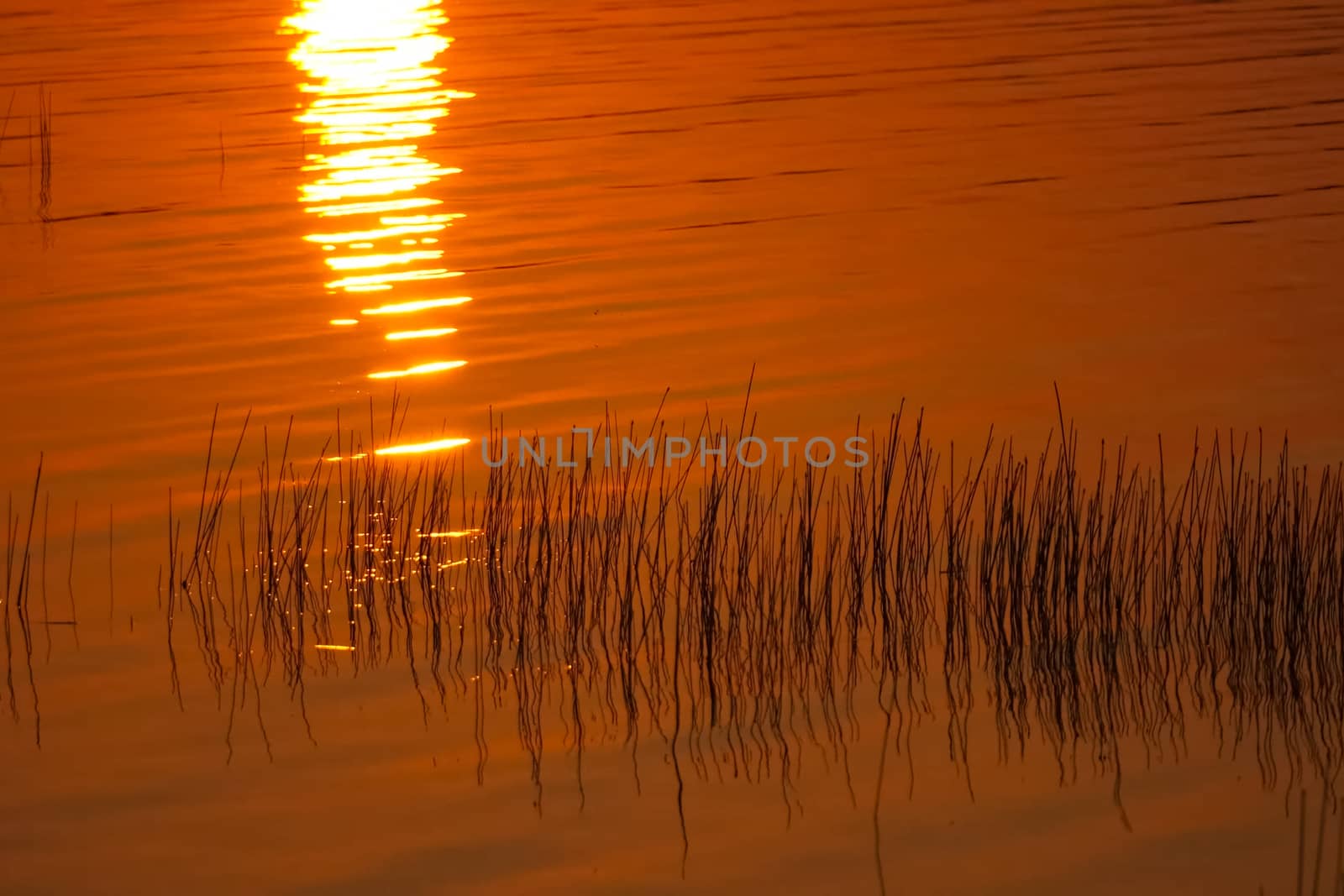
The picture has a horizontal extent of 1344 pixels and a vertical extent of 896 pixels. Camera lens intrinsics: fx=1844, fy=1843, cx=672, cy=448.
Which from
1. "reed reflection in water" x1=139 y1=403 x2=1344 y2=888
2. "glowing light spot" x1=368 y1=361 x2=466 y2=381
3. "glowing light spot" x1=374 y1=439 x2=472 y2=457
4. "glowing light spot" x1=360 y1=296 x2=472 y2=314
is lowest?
"reed reflection in water" x1=139 y1=403 x2=1344 y2=888

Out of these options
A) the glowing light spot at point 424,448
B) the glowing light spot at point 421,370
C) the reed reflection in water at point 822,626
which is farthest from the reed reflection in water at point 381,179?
the reed reflection in water at point 822,626

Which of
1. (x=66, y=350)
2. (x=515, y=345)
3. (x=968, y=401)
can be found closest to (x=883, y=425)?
(x=968, y=401)

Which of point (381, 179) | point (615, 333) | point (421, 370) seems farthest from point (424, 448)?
point (381, 179)

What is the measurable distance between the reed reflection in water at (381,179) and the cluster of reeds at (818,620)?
2.73 m

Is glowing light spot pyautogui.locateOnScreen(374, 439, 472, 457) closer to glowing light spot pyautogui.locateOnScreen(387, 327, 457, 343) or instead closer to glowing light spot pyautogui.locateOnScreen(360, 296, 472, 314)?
glowing light spot pyautogui.locateOnScreen(387, 327, 457, 343)

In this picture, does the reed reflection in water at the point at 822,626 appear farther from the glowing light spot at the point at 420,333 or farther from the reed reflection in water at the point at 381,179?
the glowing light spot at the point at 420,333

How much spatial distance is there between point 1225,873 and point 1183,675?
99cm

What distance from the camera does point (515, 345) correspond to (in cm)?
871

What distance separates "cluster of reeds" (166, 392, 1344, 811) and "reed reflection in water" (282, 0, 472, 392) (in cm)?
273

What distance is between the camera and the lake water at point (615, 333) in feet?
14.3

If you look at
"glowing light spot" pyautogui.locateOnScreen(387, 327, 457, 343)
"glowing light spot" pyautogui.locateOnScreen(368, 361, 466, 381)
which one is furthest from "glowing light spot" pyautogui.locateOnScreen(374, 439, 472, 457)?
A: "glowing light spot" pyautogui.locateOnScreen(387, 327, 457, 343)

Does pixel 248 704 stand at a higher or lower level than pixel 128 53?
lower

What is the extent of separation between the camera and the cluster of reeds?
15.9ft

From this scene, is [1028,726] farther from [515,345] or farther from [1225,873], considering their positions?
[515,345]
